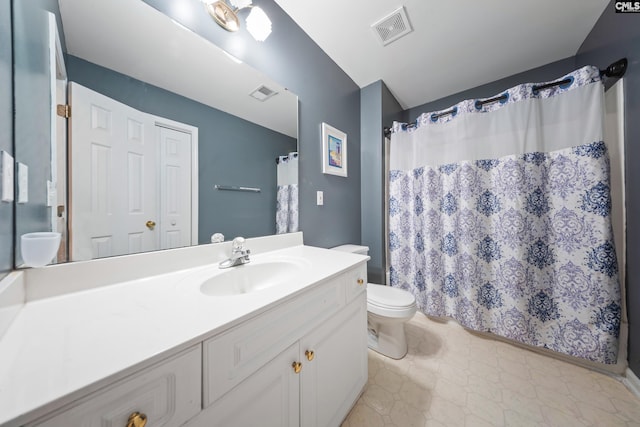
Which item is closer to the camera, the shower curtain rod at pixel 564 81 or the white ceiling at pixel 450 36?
the shower curtain rod at pixel 564 81

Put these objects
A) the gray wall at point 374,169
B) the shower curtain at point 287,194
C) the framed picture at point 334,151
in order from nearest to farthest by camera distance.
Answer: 1. the shower curtain at point 287,194
2. the framed picture at point 334,151
3. the gray wall at point 374,169

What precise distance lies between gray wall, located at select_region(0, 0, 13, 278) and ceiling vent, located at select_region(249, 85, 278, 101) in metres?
0.76

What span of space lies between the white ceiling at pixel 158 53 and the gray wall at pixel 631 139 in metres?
1.90

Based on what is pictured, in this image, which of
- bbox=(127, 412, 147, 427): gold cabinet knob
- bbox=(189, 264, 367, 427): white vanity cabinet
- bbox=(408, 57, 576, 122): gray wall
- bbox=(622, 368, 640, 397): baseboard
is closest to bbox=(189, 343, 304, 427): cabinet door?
bbox=(189, 264, 367, 427): white vanity cabinet

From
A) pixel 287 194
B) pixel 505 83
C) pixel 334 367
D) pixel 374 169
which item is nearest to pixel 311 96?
pixel 287 194

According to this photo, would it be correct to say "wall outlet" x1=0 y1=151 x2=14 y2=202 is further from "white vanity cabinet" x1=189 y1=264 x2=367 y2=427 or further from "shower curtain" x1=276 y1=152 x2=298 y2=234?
"shower curtain" x1=276 y1=152 x2=298 y2=234

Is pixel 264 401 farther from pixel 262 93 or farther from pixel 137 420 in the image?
pixel 262 93

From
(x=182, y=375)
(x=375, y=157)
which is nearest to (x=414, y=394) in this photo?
(x=182, y=375)

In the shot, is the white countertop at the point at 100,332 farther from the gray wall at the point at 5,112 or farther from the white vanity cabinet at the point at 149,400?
the gray wall at the point at 5,112

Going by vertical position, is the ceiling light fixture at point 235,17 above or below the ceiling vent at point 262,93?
above

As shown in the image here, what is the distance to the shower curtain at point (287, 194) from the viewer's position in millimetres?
1237

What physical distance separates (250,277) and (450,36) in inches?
78.6

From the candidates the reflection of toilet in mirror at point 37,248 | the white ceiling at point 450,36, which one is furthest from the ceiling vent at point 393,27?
the reflection of toilet in mirror at point 37,248

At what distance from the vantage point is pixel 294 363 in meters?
0.65
